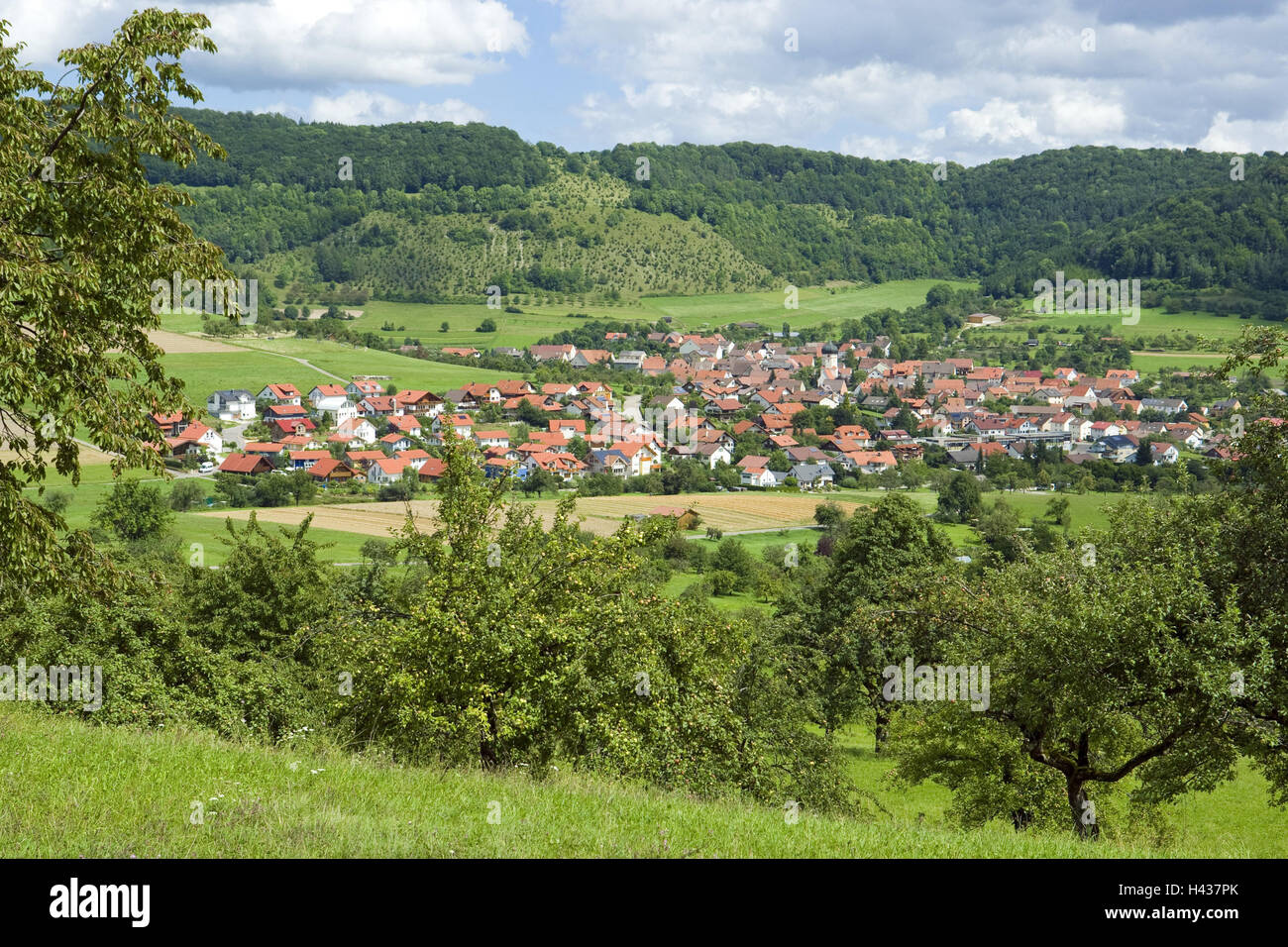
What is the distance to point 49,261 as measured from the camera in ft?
29.1

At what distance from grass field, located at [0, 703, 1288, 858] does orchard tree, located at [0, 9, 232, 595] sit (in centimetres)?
191

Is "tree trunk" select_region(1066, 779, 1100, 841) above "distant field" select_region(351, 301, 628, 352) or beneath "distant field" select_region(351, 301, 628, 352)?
beneath

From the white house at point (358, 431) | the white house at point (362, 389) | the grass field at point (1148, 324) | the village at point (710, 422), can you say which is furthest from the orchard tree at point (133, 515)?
the grass field at point (1148, 324)

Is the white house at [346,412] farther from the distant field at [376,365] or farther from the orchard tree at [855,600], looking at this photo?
the orchard tree at [855,600]

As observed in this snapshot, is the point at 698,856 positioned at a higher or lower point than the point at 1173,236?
lower

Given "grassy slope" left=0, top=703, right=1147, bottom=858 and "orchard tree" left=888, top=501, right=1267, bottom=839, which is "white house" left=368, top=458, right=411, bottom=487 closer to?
"orchard tree" left=888, top=501, right=1267, bottom=839

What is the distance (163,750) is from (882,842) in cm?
671

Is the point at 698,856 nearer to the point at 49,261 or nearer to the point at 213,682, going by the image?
the point at 49,261

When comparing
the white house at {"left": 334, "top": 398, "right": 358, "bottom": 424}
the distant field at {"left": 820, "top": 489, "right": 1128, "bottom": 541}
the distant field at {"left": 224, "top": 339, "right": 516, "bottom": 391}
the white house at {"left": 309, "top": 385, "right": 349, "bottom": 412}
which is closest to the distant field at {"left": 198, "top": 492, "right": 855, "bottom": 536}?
the distant field at {"left": 820, "top": 489, "right": 1128, "bottom": 541}

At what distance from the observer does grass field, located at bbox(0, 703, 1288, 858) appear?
6.88m

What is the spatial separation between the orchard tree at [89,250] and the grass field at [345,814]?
6.27 feet

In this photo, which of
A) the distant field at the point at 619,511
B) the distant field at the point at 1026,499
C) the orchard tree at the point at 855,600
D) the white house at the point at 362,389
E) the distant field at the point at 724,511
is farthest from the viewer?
the white house at the point at 362,389

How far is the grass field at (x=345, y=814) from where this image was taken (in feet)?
22.6
